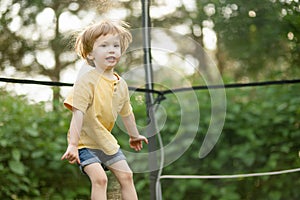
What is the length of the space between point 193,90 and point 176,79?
0.07 metres

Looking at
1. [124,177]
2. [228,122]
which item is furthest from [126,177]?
[228,122]

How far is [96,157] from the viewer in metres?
1.00

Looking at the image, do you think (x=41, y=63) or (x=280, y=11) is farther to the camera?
(x=280, y=11)

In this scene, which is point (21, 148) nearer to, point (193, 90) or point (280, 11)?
point (193, 90)

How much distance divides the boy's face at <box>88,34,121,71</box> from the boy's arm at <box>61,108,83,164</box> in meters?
0.10

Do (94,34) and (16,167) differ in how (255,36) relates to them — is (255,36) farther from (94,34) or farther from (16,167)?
(94,34)

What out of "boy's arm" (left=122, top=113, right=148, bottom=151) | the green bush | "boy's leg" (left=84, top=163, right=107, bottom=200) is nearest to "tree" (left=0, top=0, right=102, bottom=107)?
the green bush

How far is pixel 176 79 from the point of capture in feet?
6.22

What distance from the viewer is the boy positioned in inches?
38.8

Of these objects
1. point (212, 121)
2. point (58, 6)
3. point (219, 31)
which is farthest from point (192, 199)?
point (58, 6)

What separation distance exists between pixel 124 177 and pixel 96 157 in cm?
7

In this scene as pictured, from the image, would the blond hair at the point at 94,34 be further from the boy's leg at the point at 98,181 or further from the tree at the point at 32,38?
the tree at the point at 32,38

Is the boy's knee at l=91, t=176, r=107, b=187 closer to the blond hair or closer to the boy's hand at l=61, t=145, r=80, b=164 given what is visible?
the boy's hand at l=61, t=145, r=80, b=164

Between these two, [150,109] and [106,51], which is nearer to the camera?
[106,51]
